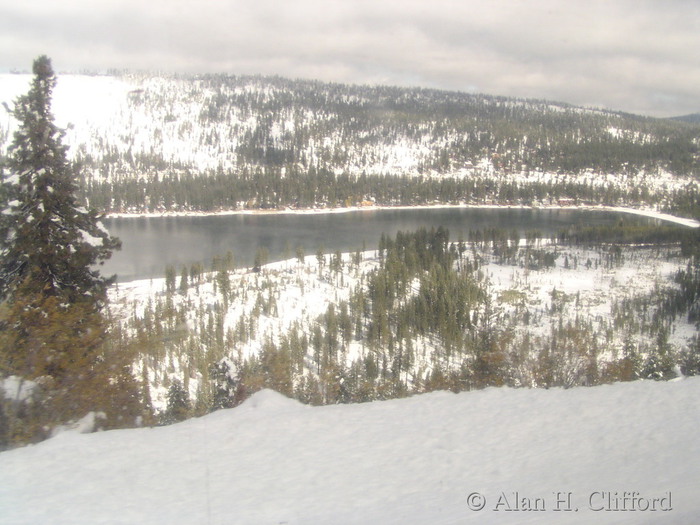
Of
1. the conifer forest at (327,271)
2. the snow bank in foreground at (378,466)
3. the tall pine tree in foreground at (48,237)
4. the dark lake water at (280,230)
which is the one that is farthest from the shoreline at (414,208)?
the snow bank in foreground at (378,466)

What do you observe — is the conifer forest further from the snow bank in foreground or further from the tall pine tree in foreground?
the snow bank in foreground

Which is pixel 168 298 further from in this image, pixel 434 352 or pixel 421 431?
pixel 421 431

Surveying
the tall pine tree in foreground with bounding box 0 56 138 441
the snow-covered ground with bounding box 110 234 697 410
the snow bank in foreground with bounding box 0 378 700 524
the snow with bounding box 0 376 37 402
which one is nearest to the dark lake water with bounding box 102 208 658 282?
the snow-covered ground with bounding box 110 234 697 410

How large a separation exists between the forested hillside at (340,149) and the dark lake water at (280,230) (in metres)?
9.52

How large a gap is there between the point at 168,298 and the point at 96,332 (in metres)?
26.4

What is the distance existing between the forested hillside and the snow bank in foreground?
78.0 metres

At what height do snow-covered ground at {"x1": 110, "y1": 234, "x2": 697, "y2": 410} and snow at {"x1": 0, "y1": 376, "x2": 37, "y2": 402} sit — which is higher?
snow at {"x1": 0, "y1": 376, "x2": 37, "y2": 402}

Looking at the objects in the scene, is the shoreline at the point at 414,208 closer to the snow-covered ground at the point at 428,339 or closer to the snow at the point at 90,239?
the snow-covered ground at the point at 428,339

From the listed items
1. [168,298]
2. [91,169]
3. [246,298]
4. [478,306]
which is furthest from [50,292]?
[91,169]

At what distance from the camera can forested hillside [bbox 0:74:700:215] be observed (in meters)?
99.2

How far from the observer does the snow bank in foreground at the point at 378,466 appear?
12.3 feet

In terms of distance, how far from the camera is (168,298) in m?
31.7

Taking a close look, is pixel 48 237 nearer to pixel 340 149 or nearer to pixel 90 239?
pixel 90 239

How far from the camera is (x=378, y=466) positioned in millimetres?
4508
